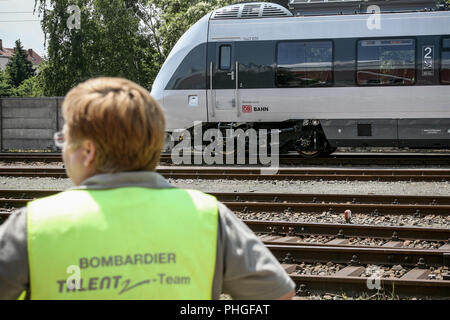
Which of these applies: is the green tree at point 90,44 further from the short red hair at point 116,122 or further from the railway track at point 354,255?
the short red hair at point 116,122

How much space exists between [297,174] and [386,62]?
392 centimetres

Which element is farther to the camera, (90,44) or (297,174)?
(90,44)

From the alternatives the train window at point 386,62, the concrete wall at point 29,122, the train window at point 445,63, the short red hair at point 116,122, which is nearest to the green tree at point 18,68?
the concrete wall at point 29,122

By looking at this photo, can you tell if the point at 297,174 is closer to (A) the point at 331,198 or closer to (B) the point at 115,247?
(A) the point at 331,198

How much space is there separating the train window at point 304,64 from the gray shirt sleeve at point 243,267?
13.4m

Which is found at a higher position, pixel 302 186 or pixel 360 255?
pixel 302 186

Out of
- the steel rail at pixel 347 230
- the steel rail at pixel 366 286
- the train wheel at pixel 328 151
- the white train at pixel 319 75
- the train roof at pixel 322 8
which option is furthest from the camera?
the train wheel at pixel 328 151

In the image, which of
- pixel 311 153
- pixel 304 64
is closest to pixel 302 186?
pixel 311 153

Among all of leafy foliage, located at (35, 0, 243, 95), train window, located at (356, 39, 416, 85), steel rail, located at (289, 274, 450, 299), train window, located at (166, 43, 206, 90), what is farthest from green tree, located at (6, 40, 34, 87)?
steel rail, located at (289, 274, 450, 299)

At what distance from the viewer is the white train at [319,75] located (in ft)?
47.2

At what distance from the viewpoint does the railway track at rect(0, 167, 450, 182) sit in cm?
1175

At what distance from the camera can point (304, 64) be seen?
49.0 feet
